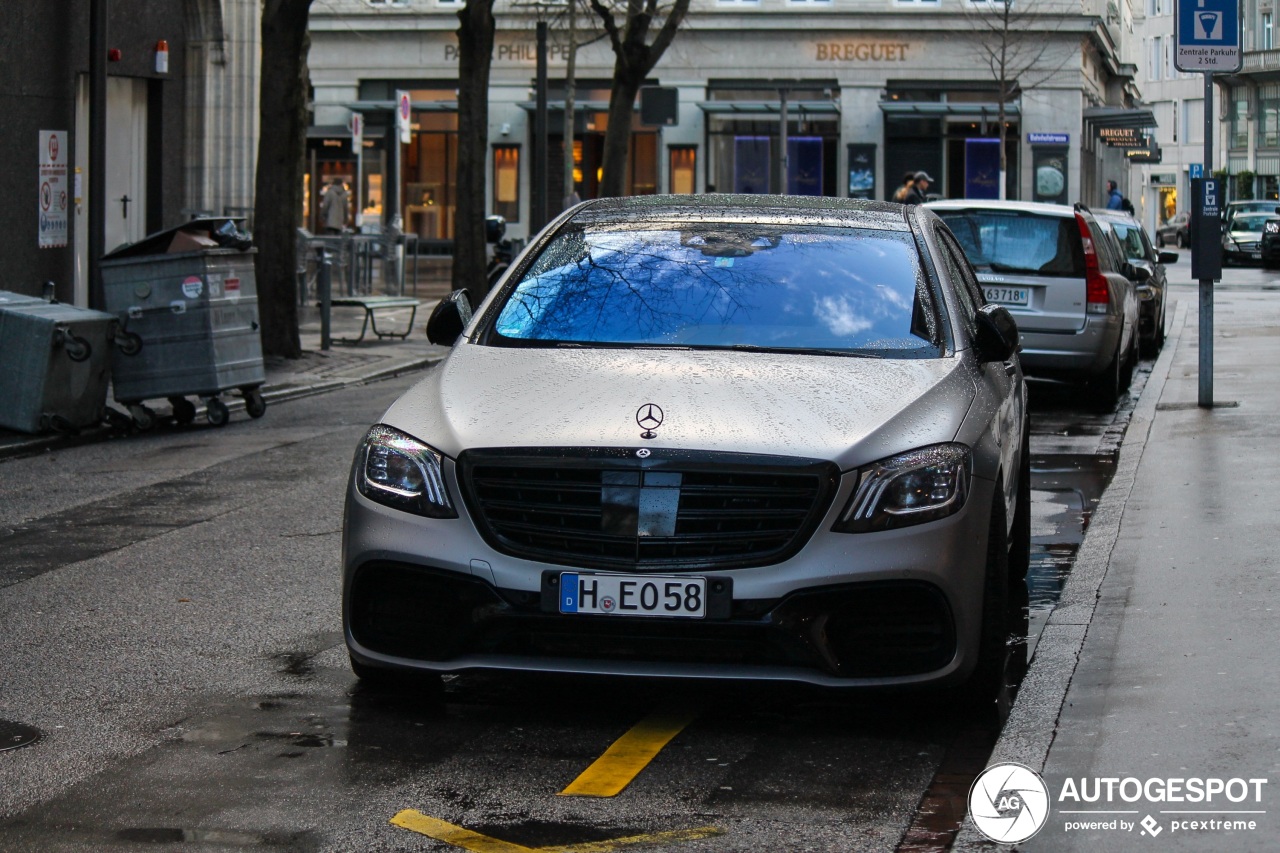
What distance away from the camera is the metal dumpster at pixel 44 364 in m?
13.3

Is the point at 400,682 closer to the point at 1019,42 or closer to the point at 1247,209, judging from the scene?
the point at 1019,42

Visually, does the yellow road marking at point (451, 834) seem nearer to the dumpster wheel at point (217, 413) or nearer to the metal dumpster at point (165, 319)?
the metal dumpster at point (165, 319)

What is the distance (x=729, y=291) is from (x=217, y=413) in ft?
29.0

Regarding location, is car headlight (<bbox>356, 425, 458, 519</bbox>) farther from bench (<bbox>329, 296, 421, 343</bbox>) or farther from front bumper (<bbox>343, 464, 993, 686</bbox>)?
bench (<bbox>329, 296, 421, 343</bbox>)

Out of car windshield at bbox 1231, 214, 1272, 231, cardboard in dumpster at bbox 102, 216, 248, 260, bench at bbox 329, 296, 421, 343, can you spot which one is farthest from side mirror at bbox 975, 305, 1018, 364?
car windshield at bbox 1231, 214, 1272, 231

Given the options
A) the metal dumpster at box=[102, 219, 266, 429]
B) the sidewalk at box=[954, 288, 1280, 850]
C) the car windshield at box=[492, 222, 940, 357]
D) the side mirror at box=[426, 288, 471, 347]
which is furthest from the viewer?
the metal dumpster at box=[102, 219, 266, 429]

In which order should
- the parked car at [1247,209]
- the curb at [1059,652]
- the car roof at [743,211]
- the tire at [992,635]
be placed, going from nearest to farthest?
the curb at [1059,652] → the tire at [992,635] → the car roof at [743,211] → the parked car at [1247,209]

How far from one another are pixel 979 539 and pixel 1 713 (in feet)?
9.91

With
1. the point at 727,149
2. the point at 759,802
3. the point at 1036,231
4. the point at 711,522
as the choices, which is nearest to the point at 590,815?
the point at 759,802

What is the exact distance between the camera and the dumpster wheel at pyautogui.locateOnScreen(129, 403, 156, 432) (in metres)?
14.3

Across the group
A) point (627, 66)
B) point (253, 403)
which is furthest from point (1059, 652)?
point (627, 66)

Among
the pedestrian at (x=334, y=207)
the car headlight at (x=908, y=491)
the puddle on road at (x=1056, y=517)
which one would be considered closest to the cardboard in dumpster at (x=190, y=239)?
the puddle on road at (x=1056, y=517)

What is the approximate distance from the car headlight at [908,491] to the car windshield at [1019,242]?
10.2 metres

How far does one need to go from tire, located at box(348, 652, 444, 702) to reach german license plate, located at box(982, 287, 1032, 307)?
10.2 m
